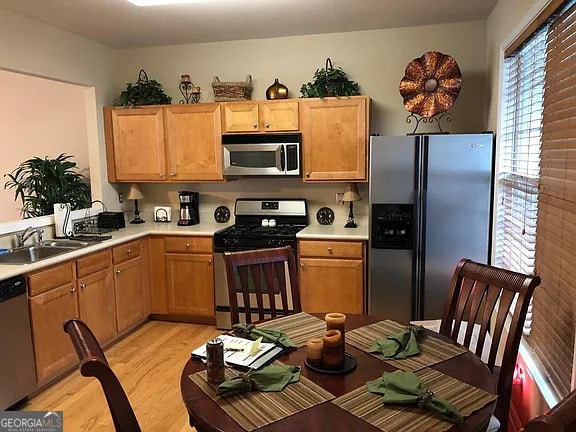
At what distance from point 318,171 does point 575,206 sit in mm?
2338

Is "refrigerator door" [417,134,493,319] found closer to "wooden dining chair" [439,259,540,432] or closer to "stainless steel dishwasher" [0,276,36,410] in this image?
"wooden dining chair" [439,259,540,432]

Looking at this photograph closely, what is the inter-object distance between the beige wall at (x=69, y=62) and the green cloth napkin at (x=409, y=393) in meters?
3.28

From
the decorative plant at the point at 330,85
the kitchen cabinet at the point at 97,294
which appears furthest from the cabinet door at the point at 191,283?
the decorative plant at the point at 330,85

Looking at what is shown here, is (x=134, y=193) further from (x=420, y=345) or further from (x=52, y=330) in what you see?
(x=420, y=345)

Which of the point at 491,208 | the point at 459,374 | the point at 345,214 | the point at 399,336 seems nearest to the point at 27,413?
the point at 399,336

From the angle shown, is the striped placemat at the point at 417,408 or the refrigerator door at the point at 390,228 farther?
the refrigerator door at the point at 390,228

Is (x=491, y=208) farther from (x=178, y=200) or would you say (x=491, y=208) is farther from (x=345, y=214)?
(x=178, y=200)

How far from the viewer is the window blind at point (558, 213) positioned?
5.87 ft

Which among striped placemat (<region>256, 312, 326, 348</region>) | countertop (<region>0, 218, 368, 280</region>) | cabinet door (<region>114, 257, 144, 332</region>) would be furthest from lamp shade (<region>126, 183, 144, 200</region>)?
striped placemat (<region>256, 312, 326, 348</region>)

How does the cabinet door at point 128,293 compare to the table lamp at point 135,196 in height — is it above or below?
below

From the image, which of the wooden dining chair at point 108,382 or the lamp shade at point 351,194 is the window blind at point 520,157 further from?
the wooden dining chair at point 108,382

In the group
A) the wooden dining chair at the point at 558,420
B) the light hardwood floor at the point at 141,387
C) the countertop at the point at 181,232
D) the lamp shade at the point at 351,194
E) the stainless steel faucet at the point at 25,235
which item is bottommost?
the light hardwood floor at the point at 141,387

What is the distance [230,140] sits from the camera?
4.02m

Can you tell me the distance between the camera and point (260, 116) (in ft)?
12.9
